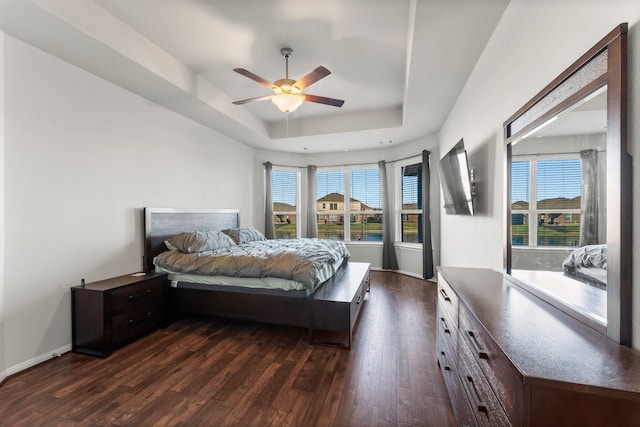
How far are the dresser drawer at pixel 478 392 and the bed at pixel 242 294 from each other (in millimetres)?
1182

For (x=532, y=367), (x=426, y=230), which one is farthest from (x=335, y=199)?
(x=532, y=367)

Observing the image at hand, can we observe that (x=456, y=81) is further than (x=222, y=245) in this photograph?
No

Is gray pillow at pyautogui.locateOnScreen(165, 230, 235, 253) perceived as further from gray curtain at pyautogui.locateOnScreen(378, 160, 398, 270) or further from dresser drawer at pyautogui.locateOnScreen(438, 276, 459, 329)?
gray curtain at pyautogui.locateOnScreen(378, 160, 398, 270)

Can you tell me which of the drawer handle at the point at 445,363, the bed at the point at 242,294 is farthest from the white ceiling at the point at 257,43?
the drawer handle at the point at 445,363

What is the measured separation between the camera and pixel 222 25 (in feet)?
7.98

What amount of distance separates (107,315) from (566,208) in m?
3.38

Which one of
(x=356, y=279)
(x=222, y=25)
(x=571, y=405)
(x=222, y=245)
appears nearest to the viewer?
(x=571, y=405)

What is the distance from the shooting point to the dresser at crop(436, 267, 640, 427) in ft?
2.30

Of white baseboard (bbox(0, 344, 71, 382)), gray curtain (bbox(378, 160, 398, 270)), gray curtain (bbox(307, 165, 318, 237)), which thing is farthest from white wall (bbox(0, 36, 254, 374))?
gray curtain (bbox(378, 160, 398, 270))

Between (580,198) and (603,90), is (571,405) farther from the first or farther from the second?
(603,90)

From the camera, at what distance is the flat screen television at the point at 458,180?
2.39 metres

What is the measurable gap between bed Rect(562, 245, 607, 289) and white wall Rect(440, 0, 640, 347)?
4.9 inches

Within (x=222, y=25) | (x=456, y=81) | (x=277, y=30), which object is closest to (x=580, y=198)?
(x=456, y=81)

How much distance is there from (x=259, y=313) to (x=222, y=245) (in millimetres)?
1327
